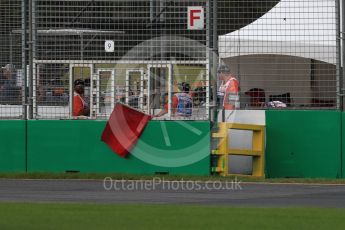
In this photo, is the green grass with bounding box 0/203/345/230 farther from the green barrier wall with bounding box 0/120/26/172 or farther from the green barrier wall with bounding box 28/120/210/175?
the green barrier wall with bounding box 0/120/26/172

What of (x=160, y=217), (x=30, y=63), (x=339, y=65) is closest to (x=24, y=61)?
(x=30, y=63)

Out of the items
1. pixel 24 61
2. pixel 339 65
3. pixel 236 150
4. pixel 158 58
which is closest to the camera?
pixel 236 150

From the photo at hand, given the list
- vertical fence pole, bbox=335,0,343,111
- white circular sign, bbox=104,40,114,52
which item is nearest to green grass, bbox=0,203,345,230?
white circular sign, bbox=104,40,114,52

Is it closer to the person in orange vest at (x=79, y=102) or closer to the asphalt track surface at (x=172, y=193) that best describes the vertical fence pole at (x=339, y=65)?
the asphalt track surface at (x=172, y=193)

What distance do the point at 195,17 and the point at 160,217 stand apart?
Answer: 7642 millimetres

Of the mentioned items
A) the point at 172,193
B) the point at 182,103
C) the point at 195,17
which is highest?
the point at 195,17

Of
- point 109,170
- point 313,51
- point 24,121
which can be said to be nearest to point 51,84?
point 24,121

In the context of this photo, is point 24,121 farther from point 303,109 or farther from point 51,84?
point 303,109

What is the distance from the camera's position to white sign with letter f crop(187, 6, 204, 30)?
18.3 meters

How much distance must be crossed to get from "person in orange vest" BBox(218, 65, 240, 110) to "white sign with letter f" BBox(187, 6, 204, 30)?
0.96m

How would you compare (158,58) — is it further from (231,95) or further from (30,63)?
(30,63)

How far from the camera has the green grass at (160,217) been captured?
34.4ft

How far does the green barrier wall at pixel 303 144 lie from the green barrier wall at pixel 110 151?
1351mm

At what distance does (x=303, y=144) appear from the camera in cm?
1852
